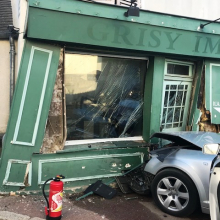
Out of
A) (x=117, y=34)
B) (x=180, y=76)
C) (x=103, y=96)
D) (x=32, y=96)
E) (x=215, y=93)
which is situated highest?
(x=117, y=34)

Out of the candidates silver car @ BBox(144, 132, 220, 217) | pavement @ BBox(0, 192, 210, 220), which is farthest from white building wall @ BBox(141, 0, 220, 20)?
pavement @ BBox(0, 192, 210, 220)

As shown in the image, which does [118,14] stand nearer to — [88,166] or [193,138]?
[193,138]

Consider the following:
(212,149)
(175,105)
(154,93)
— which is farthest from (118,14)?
(212,149)

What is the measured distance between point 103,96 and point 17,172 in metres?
2.40

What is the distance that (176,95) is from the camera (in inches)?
255

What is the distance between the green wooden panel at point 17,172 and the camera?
4762 millimetres

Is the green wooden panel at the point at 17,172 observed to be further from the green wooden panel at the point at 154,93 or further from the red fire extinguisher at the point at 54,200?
the green wooden panel at the point at 154,93

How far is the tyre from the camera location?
13.3 feet

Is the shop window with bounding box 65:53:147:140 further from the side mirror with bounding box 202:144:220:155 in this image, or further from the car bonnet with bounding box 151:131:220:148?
the side mirror with bounding box 202:144:220:155

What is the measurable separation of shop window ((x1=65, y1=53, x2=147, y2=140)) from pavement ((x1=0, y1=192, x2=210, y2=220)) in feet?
4.74

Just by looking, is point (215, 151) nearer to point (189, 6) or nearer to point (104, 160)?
point (104, 160)

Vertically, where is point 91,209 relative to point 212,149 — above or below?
below

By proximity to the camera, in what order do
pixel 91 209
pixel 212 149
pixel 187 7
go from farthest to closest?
pixel 187 7, pixel 91 209, pixel 212 149

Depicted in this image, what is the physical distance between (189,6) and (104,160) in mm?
4722
